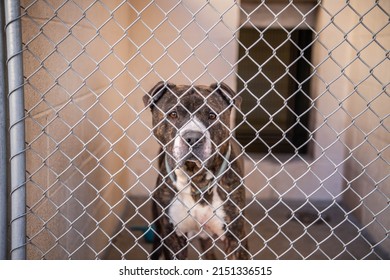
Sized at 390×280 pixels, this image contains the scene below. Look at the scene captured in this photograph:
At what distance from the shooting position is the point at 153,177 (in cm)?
591

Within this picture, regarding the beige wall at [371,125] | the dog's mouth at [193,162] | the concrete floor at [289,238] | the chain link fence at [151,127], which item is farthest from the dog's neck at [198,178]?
the beige wall at [371,125]

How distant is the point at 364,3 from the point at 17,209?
4.40m

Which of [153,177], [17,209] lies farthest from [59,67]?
[153,177]

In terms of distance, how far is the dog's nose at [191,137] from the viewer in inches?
110

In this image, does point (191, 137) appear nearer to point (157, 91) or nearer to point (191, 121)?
point (191, 121)

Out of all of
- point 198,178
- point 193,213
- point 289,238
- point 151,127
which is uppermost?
point 151,127

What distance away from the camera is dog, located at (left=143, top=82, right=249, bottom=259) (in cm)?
304

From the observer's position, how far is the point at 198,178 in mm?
3254

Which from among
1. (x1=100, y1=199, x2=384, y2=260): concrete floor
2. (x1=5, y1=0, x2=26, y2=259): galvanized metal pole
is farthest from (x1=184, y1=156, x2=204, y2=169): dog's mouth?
(x1=5, y1=0, x2=26, y2=259): galvanized metal pole

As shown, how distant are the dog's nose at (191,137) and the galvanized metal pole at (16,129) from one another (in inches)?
41.6

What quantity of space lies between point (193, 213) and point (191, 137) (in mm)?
753

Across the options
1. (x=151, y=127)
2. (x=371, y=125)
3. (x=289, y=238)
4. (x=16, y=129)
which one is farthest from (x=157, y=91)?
(x=371, y=125)

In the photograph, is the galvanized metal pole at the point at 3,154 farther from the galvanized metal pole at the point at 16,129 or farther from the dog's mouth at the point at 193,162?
the dog's mouth at the point at 193,162
